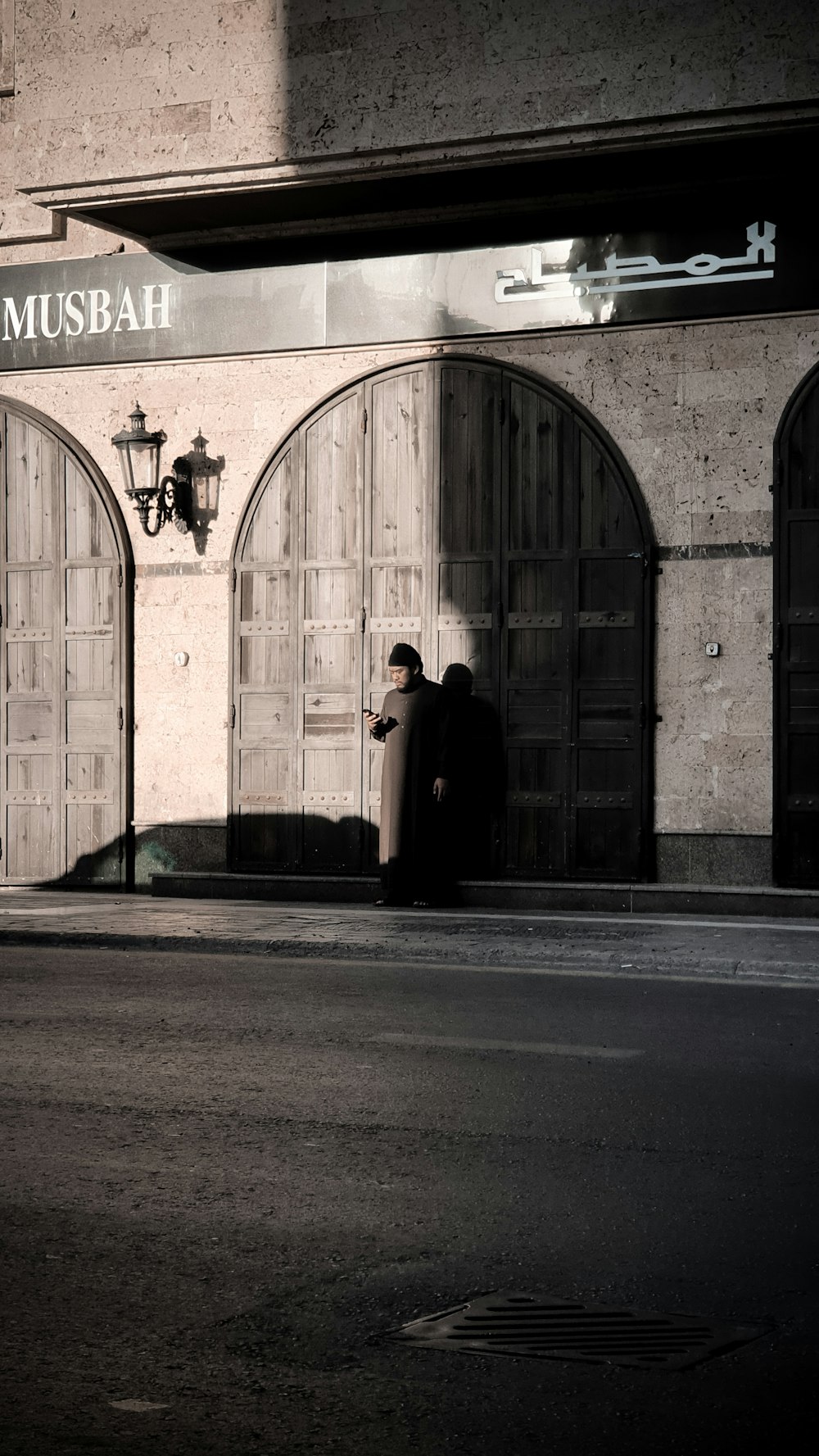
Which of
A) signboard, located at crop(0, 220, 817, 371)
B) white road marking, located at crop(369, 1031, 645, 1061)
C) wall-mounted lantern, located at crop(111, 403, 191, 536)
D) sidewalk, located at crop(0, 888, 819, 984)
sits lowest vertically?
white road marking, located at crop(369, 1031, 645, 1061)

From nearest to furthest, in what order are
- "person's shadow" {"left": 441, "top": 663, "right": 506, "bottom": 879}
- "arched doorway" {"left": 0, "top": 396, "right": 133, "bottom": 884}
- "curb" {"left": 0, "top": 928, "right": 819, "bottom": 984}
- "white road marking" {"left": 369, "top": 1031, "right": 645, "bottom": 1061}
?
1. "white road marking" {"left": 369, "top": 1031, "right": 645, "bottom": 1061}
2. "curb" {"left": 0, "top": 928, "right": 819, "bottom": 984}
3. "person's shadow" {"left": 441, "top": 663, "right": 506, "bottom": 879}
4. "arched doorway" {"left": 0, "top": 396, "right": 133, "bottom": 884}

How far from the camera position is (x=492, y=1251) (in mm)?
4637

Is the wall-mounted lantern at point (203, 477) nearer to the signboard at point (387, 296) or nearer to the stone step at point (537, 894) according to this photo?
the signboard at point (387, 296)

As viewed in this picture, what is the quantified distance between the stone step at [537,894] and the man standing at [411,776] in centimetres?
48

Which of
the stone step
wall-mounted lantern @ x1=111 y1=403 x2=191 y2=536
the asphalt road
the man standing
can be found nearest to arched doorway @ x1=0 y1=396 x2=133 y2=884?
wall-mounted lantern @ x1=111 y1=403 x2=191 y2=536

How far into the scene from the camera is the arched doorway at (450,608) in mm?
13320

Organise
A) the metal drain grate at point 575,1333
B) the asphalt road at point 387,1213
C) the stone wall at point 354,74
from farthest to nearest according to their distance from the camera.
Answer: the stone wall at point 354,74, the metal drain grate at point 575,1333, the asphalt road at point 387,1213

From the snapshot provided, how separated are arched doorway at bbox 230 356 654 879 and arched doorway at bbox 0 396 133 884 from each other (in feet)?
4.10

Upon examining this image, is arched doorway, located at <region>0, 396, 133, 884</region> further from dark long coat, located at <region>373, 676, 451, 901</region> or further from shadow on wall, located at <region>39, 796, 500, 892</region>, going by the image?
dark long coat, located at <region>373, 676, 451, 901</region>

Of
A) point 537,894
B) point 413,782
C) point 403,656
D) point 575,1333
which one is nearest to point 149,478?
point 403,656

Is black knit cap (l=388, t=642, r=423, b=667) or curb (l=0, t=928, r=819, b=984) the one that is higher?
black knit cap (l=388, t=642, r=423, b=667)

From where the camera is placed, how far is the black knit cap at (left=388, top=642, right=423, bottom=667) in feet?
43.2

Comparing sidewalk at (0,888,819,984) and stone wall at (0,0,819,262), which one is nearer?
sidewalk at (0,888,819,984)

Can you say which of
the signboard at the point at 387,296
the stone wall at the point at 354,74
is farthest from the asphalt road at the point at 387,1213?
the stone wall at the point at 354,74
